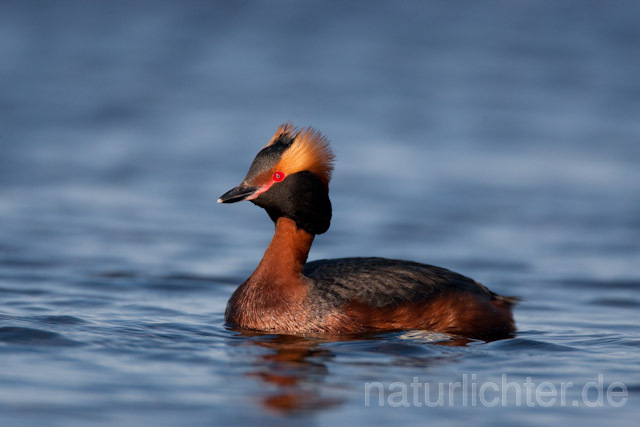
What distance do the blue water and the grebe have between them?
0.32 m

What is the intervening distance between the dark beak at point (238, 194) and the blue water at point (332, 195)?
118cm

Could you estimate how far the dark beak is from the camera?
9281mm

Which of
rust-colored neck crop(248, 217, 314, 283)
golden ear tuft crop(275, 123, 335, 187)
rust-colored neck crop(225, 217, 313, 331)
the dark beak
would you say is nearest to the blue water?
rust-colored neck crop(225, 217, 313, 331)

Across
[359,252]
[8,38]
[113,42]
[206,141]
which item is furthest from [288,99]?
[359,252]

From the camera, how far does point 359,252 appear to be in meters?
13.4

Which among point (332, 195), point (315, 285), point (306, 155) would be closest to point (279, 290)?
point (315, 285)

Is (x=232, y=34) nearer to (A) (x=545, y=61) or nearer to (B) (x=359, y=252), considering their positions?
(A) (x=545, y=61)

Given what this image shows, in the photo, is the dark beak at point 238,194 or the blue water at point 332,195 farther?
the dark beak at point 238,194

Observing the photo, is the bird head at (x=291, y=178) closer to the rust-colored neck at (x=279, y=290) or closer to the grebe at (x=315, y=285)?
the grebe at (x=315, y=285)

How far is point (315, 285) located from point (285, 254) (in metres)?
0.43

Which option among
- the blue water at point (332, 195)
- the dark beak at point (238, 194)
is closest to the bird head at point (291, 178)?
the dark beak at point (238, 194)

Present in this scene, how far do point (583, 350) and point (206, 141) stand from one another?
11769 millimetres

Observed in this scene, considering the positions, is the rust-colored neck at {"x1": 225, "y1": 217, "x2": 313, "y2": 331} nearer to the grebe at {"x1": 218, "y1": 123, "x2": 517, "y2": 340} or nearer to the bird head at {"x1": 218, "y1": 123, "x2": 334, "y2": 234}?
the grebe at {"x1": 218, "y1": 123, "x2": 517, "y2": 340}

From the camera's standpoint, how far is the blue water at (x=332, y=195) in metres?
7.43
